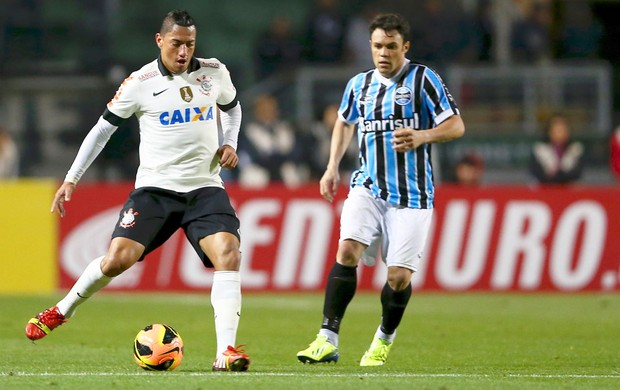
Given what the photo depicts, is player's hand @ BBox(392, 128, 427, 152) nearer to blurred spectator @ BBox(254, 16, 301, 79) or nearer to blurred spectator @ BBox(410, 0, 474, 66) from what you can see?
blurred spectator @ BBox(254, 16, 301, 79)

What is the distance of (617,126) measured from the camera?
18766mm

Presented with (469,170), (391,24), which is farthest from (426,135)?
(469,170)

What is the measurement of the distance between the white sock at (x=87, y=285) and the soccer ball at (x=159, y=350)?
22.4 inches

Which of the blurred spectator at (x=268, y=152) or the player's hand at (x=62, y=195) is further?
the blurred spectator at (x=268, y=152)

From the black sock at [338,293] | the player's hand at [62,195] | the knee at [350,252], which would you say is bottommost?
the black sock at [338,293]

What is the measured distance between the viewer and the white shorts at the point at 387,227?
834cm

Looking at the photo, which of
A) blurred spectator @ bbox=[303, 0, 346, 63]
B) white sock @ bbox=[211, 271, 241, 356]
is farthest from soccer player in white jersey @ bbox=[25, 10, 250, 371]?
blurred spectator @ bbox=[303, 0, 346, 63]

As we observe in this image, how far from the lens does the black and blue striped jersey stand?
841 cm

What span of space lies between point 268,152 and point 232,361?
9792 mm

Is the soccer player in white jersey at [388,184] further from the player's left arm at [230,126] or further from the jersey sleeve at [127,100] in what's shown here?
the jersey sleeve at [127,100]

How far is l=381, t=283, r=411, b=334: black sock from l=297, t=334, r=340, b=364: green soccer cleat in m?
0.40

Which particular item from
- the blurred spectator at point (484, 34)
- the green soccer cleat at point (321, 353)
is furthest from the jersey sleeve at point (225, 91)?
the blurred spectator at point (484, 34)

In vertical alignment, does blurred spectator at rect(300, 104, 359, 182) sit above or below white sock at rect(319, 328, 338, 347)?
above

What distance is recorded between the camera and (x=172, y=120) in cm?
800
